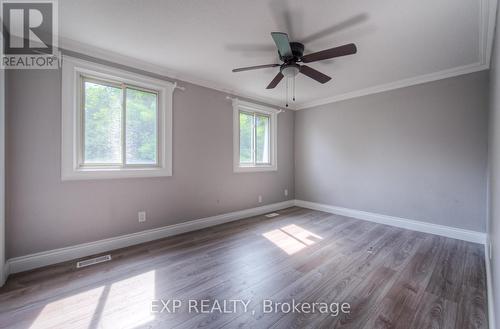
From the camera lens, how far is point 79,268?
2242 mm

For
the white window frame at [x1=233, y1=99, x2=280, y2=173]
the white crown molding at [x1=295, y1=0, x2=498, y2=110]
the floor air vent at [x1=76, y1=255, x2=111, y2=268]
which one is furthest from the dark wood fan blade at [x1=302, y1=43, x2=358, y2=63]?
the floor air vent at [x1=76, y1=255, x2=111, y2=268]

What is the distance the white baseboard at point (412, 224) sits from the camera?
9.61 ft

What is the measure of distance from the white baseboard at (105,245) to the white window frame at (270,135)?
3.10ft

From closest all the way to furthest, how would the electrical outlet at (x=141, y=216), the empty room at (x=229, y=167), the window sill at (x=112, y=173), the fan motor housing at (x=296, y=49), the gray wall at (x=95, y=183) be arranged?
the empty room at (x=229, y=167), the gray wall at (x=95, y=183), the fan motor housing at (x=296, y=49), the window sill at (x=112, y=173), the electrical outlet at (x=141, y=216)

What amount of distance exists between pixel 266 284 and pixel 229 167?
2.29 m

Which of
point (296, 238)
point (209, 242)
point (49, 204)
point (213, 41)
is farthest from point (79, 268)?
point (213, 41)

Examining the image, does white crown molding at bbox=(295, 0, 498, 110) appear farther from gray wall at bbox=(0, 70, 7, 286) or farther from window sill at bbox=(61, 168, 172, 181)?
gray wall at bbox=(0, 70, 7, 286)

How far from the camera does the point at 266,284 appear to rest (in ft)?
6.49

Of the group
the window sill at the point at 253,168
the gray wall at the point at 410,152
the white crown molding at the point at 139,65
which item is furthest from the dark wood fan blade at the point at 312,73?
the window sill at the point at 253,168

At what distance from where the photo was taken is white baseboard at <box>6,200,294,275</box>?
2183 millimetres

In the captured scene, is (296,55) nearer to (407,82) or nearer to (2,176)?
(407,82)

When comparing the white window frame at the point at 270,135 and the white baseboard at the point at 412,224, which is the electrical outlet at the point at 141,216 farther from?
the white baseboard at the point at 412,224

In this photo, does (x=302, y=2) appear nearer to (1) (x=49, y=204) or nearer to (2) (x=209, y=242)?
(2) (x=209, y=242)

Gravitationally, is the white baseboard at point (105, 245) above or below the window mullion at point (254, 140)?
below
